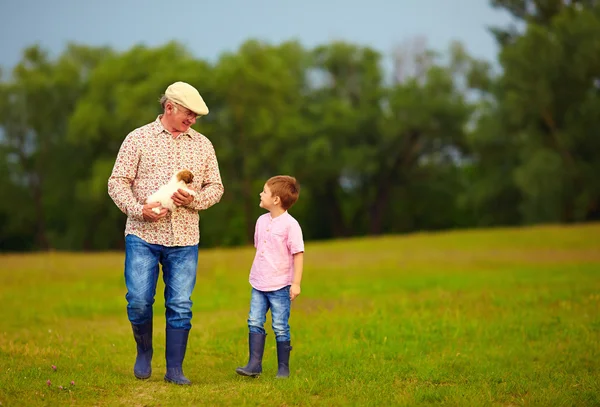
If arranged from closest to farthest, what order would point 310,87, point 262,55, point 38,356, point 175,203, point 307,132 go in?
1. point 175,203
2. point 38,356
3. point 262,55
4. point 307,132
5. point 310,87

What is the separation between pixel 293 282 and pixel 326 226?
173 ft

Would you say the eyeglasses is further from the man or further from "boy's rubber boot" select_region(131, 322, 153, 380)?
"boy's rubber boot" select_region(131, 322, 153, 380)

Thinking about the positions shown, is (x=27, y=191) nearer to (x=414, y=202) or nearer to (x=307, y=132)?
(x=307, y=132)

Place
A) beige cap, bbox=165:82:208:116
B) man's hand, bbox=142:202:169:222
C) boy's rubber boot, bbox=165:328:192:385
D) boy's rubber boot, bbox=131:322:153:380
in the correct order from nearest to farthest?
man's hand, bbox=142:202:169:222 < beige cap, bbox=165:82:208:116 < boy's rubber boot, bbox=165:328:192:385 < boy's rubber boot, bbox=131:322:153:380

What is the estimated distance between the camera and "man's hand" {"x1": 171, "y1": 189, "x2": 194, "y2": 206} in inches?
268

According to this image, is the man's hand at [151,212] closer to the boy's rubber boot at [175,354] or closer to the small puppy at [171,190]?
the small puppy at [171,190]

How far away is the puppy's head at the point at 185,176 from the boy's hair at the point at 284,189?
2.31 feet

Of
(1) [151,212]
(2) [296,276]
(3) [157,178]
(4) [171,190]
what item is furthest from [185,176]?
(2) [296,276]

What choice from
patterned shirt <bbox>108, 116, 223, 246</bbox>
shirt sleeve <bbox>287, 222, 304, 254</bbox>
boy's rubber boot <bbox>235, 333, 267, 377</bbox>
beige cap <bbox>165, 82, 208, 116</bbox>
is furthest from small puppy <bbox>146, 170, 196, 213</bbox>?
boy's rubber boot <bbox>235, 333, 267, 377</bbox>

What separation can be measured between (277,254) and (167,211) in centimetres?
105

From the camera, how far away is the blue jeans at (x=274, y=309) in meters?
7.20

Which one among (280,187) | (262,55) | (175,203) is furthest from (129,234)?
(262,55)

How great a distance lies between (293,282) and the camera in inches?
281

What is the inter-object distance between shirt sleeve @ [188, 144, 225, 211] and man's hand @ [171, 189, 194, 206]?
134mm
